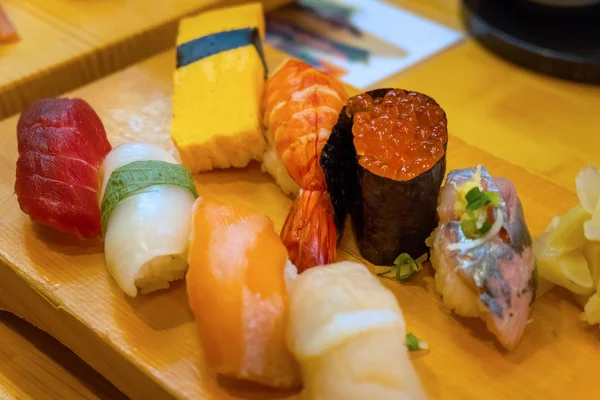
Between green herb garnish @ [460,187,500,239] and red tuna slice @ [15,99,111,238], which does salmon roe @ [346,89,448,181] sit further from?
red tuna slice @ [15,99,111,238]

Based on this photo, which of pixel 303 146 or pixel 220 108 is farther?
pixel 220 108

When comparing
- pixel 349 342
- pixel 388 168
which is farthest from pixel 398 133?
pixel 349 342

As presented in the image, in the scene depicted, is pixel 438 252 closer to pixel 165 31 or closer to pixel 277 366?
pixel 277 366

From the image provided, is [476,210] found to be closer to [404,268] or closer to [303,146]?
[404,268]

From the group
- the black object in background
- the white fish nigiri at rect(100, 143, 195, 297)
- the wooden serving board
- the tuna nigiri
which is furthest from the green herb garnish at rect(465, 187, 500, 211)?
the wooden serving board

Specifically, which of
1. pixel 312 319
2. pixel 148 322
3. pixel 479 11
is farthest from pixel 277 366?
pixel 479 11

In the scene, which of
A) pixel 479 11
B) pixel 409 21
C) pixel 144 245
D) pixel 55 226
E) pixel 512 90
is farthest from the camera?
pixel 409 21
